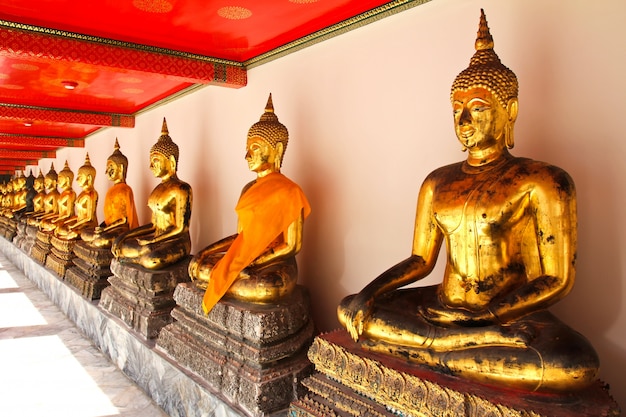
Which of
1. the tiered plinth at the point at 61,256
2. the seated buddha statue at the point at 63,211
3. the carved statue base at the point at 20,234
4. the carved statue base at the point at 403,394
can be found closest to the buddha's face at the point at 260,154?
the carved statue base at the point at 403,394

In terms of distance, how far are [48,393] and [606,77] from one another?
388 cm

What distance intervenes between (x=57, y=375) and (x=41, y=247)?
3.85 m

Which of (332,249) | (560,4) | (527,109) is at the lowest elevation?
(332,249)

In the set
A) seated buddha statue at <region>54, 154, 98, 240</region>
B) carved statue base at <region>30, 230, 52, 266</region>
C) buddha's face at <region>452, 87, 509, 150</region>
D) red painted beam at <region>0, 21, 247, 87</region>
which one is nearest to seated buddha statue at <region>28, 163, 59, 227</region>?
carved statue base at <region>30, 230, 52, 266</region>

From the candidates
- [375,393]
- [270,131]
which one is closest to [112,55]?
[270,131]

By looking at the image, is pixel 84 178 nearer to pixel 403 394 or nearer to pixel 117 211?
pixel 117 211

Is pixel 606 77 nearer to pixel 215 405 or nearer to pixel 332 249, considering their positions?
pixel 332 249

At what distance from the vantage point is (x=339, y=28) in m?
3.09

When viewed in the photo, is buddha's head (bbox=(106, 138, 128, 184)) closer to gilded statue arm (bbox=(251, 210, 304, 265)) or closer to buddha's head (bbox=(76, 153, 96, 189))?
buddha's head (bbox=(76, 153, 96, 189))

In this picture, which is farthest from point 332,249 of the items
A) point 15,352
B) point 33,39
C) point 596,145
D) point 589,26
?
point 15,352

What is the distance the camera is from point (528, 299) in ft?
5.66

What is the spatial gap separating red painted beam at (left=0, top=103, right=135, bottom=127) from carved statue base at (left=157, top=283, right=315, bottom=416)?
14.0 ft

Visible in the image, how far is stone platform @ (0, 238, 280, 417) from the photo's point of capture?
2713 mm

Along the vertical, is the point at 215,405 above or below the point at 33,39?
below
